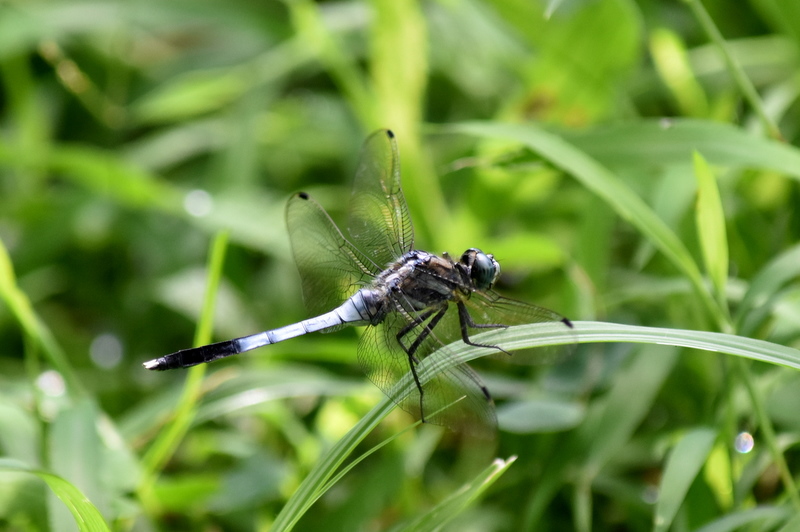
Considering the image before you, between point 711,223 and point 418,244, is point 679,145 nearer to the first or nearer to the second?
point 711,223

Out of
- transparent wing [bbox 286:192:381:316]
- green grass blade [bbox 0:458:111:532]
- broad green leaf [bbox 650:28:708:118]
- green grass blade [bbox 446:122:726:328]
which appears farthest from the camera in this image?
broad green leaf [bbox 650:28:708:118]

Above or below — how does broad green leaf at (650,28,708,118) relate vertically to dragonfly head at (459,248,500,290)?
above

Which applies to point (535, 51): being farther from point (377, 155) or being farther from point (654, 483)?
point (654, 483)

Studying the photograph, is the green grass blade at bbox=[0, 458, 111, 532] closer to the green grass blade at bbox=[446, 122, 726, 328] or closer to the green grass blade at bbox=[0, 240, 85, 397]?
the green grass blade at bbox=[0, 240, 85, 397]


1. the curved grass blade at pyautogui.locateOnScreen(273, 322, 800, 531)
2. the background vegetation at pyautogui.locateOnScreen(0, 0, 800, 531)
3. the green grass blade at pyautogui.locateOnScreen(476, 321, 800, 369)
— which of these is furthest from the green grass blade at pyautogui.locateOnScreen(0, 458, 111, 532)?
the green grass blade at pyautogui.locateOnScreen(476, 321, 800, 369)

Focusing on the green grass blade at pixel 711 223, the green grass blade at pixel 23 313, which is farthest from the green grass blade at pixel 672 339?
the green grass blade at pixel 23 313

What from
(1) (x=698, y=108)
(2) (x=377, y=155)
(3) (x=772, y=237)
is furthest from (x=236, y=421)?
(1) (x=698, y=108)
